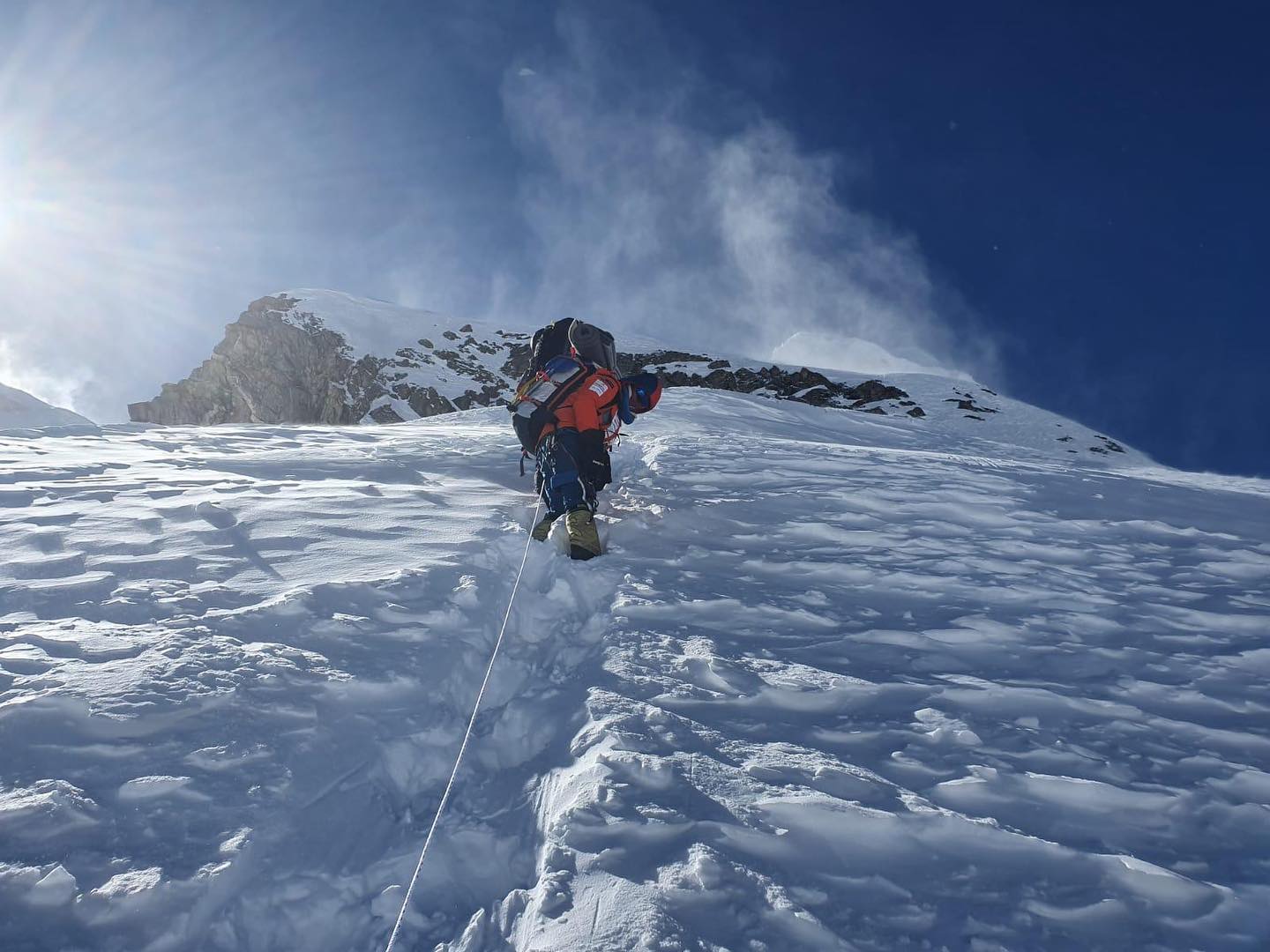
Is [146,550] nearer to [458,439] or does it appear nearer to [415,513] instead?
[415,513]

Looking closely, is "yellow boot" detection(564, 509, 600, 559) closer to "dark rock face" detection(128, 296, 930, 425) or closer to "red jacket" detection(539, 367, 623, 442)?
"red jacket" detection(539, 367, 623, 442)

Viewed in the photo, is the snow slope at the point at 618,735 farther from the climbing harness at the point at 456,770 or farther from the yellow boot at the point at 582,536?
the yellow boot at the point at 582,536

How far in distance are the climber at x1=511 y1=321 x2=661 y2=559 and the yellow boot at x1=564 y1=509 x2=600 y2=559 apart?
0.13 feet

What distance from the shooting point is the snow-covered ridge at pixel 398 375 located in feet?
149

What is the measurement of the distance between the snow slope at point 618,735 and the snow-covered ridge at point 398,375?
127ft

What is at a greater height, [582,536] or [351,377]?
[351,377]

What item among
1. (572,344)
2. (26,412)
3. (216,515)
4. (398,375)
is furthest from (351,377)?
(216,515)

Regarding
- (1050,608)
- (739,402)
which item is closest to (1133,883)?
(1050,608)

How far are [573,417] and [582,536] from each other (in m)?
1.33

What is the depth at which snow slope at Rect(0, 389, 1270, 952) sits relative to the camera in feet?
5.32

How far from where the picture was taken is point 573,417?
5.36 m

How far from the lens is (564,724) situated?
2.48 metres

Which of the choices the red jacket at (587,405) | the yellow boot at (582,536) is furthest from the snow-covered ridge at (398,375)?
the yellow boot at (582,536)

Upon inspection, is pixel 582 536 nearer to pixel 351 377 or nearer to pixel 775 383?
pixel 775 383
